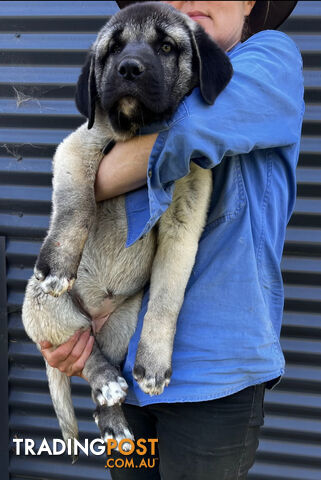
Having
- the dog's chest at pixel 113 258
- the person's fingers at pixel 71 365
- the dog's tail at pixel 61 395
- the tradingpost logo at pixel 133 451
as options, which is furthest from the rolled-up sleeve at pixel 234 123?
the dog's tail at pixel 61 395

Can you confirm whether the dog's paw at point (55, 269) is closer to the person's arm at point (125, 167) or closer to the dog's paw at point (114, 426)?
the person's arm at point (125, 167)

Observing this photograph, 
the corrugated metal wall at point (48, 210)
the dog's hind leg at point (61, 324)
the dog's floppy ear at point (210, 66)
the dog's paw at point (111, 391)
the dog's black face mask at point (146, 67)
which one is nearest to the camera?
the dog's floppy ear at point (210, 66)

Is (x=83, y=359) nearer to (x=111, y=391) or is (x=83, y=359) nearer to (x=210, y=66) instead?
(x=111, y=391)

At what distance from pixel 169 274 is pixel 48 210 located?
1.74 m

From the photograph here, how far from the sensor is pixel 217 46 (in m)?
1.95

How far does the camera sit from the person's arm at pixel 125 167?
1812mm

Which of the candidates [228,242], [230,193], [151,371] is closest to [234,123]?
[230,193]

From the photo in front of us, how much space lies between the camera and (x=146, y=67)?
181cm

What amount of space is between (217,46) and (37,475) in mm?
3243

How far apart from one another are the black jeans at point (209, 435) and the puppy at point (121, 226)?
0.14 metres

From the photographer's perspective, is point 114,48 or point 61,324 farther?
point 61,324

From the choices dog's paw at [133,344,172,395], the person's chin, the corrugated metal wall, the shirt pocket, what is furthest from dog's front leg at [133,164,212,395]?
the corrugated metal wall

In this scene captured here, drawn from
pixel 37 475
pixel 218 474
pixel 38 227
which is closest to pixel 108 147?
pixel 218 474

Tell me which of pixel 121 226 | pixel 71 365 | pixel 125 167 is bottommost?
pixel 71 365
